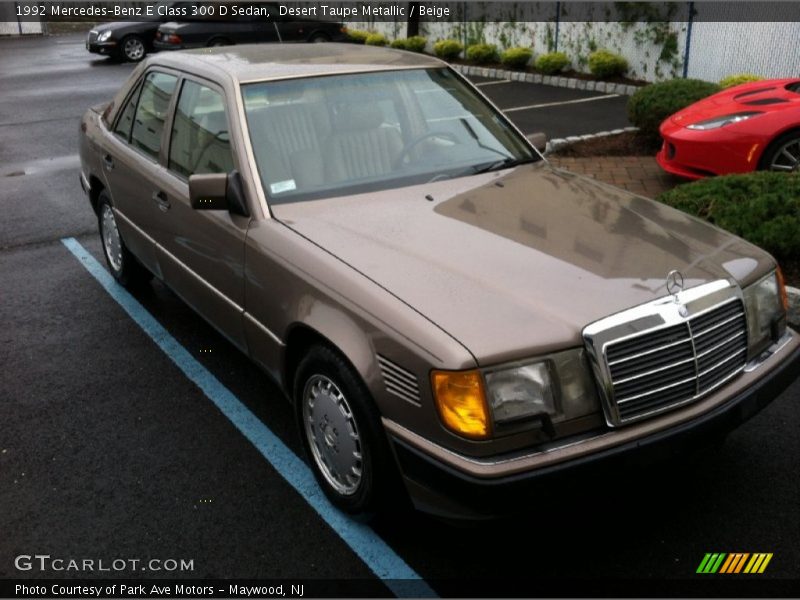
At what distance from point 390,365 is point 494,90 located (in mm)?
13053

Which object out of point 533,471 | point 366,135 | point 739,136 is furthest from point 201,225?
point 739,136

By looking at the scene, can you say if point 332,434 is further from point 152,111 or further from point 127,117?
point 127,117

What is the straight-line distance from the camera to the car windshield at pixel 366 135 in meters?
3.89

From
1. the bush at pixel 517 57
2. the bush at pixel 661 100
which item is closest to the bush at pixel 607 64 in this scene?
the bush at pixel 517 57

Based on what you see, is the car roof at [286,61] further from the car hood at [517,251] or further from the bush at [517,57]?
the bush at [517,57]

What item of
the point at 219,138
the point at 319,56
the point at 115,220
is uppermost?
the point at 319,56

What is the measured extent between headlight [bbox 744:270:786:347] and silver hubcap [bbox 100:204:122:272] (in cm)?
409

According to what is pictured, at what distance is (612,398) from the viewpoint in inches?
110

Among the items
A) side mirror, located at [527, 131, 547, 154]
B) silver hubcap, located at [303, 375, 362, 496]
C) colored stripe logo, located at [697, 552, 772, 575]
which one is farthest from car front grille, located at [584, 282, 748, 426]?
side mirror, located at [527, 131, 547, 154]

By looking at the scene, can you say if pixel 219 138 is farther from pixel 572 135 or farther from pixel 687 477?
pixel 572 135

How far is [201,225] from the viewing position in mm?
4105

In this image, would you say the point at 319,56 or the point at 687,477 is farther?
the point at 319,56

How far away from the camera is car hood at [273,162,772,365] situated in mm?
2855

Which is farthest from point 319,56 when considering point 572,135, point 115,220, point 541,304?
point 572,135
